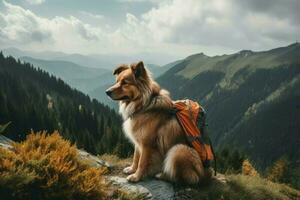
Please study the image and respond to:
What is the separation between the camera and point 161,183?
34.9ft

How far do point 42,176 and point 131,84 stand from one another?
11.7ft

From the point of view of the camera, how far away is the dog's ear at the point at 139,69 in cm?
1006

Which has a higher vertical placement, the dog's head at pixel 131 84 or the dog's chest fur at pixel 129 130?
the dog's head at pixel 131 84

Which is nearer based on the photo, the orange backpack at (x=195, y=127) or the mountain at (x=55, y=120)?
the orange backpack at (x=195, y=127)

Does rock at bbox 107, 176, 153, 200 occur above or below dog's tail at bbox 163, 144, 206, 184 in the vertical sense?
below

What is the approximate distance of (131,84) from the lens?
10.2 metres

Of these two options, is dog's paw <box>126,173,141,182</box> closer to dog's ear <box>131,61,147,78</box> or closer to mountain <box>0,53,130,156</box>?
dog's ear <box>131,61,147,78</box>

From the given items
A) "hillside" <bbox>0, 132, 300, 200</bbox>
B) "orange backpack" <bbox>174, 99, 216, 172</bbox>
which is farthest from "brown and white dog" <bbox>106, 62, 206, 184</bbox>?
"hillside" <bbox>0, 132, 300, 200</bbox>

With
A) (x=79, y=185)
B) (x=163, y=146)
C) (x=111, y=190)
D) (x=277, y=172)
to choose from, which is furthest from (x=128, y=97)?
(x=277, y=172)

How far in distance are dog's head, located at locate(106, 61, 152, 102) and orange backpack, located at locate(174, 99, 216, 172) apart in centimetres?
128

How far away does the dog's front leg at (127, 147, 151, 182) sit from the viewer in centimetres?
1047

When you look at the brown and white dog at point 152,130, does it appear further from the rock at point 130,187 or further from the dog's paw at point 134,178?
the rock at point 130,187

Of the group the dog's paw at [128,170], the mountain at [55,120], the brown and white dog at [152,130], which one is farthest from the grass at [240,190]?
the mountain at [55,120]

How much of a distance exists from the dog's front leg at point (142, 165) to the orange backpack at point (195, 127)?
1172 mm
